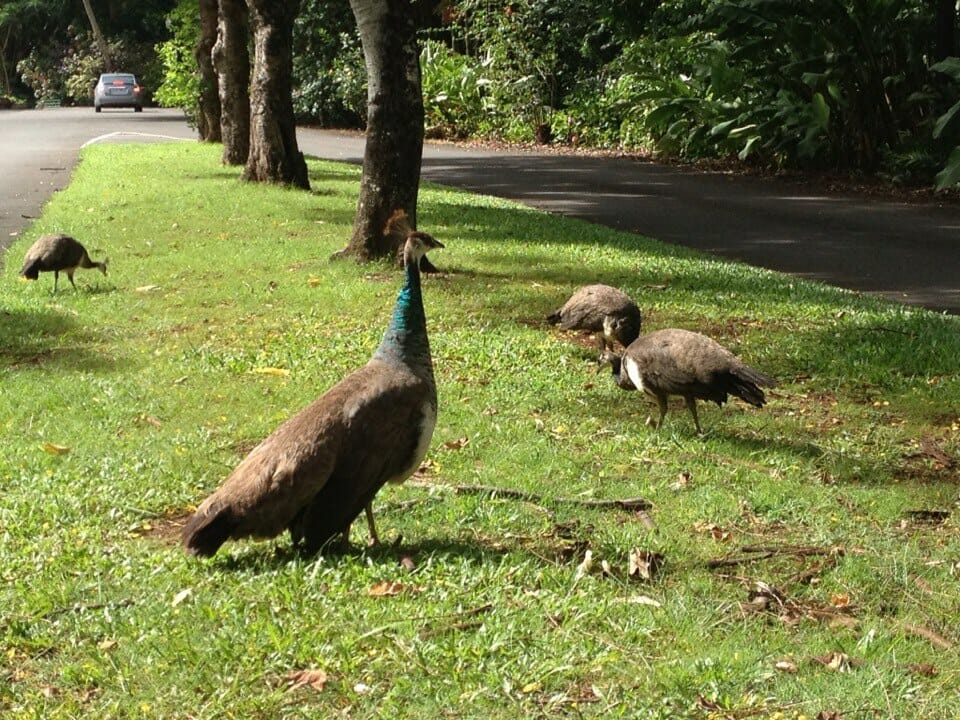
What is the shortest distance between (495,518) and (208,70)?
20742 mm

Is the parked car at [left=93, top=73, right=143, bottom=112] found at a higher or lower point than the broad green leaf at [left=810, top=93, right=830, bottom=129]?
lower

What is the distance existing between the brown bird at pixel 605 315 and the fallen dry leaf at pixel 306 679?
4.63 meters

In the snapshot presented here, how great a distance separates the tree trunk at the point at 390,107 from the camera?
36.2ft

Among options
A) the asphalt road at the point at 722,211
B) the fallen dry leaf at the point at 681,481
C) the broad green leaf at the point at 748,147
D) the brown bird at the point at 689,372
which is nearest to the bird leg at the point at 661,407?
the brown bird at the point at 689,372

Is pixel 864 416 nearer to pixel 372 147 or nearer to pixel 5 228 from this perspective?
pixel 372 147

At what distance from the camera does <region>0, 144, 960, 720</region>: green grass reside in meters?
4.08

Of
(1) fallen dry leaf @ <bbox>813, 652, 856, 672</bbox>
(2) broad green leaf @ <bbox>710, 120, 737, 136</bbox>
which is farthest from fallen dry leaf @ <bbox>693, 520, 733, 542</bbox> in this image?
(2) broad green leaf @ <bbox>710, 120, 737, 136</bbox>

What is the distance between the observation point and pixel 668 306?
9930mm

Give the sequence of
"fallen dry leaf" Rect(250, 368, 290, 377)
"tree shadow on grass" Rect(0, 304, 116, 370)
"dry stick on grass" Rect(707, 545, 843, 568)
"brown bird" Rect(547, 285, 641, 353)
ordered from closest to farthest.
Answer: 1. "dry stick on grass" Rect(707, 545, 843, 568)
2. "fallen dry leaf" Rect(250, 368, 290, 377)
3. "brown bird" Rect(547, 285, 641, 353)
4. "tree shadow on grass" Rect(0, 304, 116, 370)

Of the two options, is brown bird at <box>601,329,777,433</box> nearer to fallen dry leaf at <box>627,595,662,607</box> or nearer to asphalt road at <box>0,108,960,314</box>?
fallen dry leaf at <box>627,595,662,607</box>

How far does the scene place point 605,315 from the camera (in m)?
8.34

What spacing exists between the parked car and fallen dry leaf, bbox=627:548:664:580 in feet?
167

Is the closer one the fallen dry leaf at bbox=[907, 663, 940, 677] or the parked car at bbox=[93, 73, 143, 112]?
the fallen dry leaf at bbox=[907, 663, 940, 677]

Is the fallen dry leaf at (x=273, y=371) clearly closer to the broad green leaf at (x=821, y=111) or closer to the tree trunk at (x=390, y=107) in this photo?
the tree trunk at (x=390, y=107)
